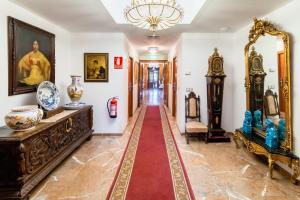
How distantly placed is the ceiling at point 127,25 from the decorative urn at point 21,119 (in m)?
1.53

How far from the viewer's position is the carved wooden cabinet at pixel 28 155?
235 cm

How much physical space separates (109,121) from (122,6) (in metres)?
2.52

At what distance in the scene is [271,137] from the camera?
309 centimetres

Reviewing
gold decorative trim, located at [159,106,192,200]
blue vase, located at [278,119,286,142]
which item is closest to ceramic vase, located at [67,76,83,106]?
gold decorative trim, located at [159,106,192,200]

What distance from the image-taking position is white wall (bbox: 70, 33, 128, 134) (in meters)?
5.09

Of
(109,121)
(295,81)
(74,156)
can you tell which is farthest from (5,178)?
(295,81)

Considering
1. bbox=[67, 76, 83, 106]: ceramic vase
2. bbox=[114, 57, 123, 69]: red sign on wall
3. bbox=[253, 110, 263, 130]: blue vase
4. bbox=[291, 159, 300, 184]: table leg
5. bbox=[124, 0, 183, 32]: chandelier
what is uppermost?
bbox=[124, 0, 183, 32]: chandelier

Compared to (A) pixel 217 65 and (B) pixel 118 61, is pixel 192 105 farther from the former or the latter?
(B) pixel 118 61

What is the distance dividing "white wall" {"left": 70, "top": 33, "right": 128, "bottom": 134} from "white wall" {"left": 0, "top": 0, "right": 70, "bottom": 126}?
235mm

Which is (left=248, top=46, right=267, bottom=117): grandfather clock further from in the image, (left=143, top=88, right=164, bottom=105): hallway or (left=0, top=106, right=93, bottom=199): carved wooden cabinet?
(left=143, top=88, right=164, bottom=105): hallway

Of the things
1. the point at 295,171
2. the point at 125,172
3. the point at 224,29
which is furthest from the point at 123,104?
the point at 295,171

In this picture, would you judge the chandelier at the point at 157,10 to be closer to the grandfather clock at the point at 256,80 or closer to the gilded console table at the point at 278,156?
the grandfather clock at the point at 256,80

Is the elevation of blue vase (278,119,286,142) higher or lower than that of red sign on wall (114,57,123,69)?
lower

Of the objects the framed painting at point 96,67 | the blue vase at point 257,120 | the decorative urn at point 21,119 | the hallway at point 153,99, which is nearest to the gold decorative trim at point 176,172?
the blue vase at point 257,120
